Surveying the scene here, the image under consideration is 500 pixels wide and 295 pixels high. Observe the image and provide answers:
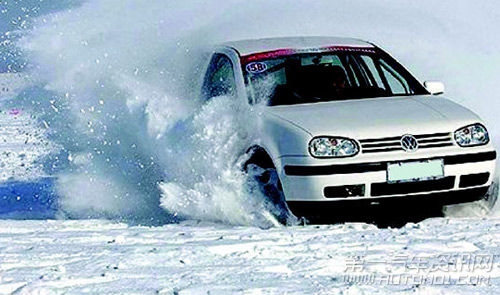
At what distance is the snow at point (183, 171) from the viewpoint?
14.1 feet

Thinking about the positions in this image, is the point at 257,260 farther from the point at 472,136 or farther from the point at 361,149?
the point at 472,136

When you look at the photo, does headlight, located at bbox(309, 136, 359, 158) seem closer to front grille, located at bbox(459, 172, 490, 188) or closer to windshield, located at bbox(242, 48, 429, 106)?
front grille, located at bbox(459, 172, 490, 188)

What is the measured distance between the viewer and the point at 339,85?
674 cm

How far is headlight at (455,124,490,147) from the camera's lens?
18.8 ft

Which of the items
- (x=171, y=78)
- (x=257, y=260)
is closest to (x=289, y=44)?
(x=171, y=78)

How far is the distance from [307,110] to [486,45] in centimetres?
895

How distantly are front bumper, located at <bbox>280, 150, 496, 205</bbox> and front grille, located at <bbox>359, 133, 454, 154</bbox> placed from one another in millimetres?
88

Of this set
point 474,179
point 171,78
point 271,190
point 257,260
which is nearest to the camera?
point 257,260

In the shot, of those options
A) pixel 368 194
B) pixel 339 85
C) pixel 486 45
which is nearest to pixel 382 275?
pixel 368 194

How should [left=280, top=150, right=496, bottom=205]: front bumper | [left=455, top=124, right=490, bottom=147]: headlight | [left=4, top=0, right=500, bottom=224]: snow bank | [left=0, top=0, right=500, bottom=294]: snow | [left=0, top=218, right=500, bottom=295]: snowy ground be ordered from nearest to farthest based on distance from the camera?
[left=0, top=218, right=500, bottom=295]: snowy ground, [left=0, top=0, right=500, bottom=294]: snow, [left=280, top=150, right=496, bottom=205]: front bumper, [left=455, top=124, right=490, bottom=147]: headlight, [left=4, top=0, right=500, bottom=224]: snow bank

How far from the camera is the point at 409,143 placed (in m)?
5.60

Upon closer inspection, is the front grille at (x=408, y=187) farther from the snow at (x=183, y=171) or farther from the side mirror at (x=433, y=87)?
the side mirror at (x=433, y=87)

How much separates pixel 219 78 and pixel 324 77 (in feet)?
3.34

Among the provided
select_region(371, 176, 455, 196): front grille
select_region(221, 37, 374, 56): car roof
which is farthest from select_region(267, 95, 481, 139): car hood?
select_region(221, 37, 374, 56): car roof
